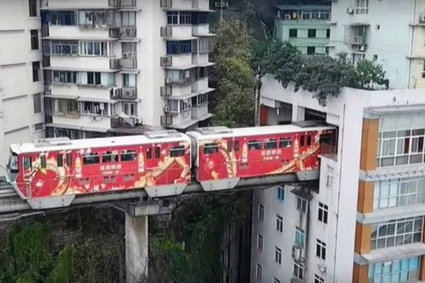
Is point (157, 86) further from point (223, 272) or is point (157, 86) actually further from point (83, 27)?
point (223, 272)

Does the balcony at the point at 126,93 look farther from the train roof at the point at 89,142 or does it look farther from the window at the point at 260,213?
the window at the point at 260,213

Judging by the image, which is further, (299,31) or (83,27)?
(299,31)

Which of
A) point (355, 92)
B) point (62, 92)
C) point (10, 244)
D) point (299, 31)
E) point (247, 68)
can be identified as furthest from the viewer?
point (299, 31)

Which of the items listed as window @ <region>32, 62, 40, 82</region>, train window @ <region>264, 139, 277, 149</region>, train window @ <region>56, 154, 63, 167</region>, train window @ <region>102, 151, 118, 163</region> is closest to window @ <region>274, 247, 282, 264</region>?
train window @ <region>264, 139, 277, 149</region>

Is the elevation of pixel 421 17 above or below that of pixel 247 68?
above

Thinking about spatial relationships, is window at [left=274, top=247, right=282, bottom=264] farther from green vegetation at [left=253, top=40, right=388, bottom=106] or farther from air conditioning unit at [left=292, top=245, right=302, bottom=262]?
green vegetation at [left=253, top=40, right=388, bottom=106]

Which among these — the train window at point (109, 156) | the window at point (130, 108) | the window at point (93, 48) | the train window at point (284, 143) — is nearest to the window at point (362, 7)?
the train window at point (284, 143)

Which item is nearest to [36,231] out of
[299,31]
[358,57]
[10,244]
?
[10,244]
